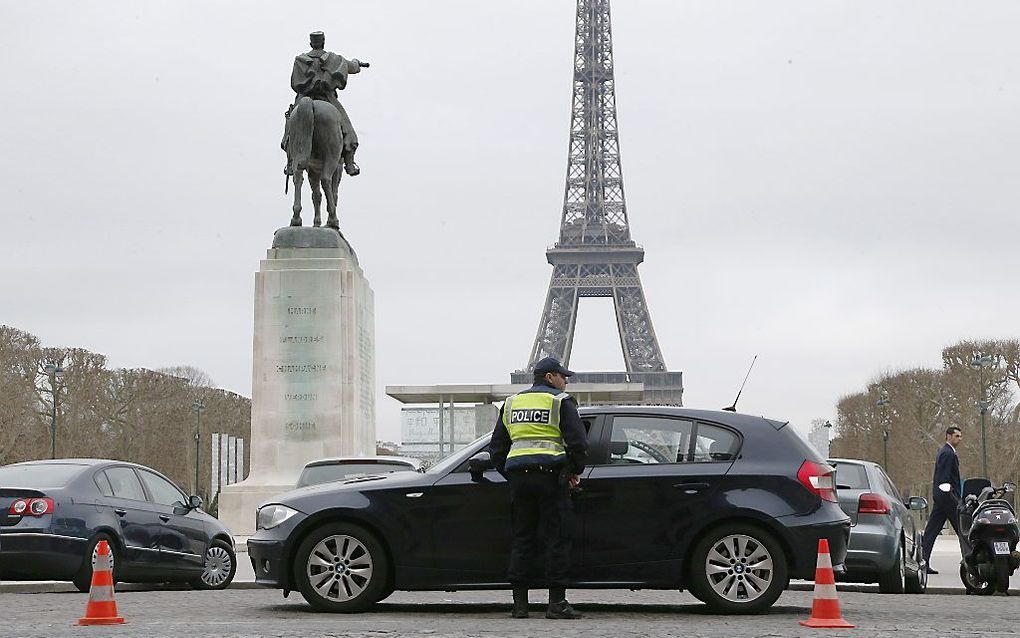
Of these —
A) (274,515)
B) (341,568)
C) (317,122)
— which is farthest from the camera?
(317,122)

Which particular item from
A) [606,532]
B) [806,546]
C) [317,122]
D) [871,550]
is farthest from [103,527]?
[317,122]

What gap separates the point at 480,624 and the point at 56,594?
574 cm

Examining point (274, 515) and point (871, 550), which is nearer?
point (274, 515)

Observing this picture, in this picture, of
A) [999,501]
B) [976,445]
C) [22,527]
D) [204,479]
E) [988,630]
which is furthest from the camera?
[204,479]

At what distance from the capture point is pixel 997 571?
13930mm

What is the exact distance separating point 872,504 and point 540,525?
4.72 meters

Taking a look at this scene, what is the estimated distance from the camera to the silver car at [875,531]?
13828 mm

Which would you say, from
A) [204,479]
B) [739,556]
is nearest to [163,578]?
[739,556]

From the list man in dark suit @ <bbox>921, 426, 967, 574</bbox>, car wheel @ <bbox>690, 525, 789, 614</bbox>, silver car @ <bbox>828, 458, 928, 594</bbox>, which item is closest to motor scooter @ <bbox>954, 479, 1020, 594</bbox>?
silver car @ <bbox>828, 458, 928, 594</bbox>

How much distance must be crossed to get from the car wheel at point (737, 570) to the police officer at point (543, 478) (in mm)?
904

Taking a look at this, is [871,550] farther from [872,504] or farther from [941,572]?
[941,572]

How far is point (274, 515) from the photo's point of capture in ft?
35.4

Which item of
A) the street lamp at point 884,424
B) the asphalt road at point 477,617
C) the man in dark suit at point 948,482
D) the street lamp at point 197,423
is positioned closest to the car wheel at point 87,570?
the asphalt road at point 477,617

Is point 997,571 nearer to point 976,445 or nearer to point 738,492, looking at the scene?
point 738,492
